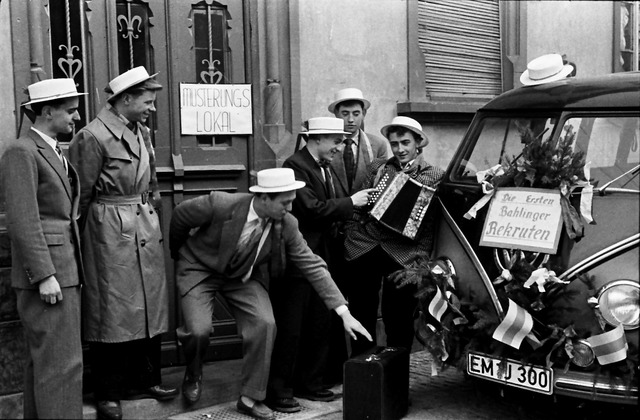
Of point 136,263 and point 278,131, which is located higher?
point 278,131

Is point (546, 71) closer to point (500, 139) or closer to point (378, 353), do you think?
point (500, 139)

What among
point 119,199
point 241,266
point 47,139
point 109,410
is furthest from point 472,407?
point 47,139

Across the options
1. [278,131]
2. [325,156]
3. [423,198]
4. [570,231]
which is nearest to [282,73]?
[278,131]

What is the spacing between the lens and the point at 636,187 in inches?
210

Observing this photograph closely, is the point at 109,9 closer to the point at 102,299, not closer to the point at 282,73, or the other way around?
the point at 282,73

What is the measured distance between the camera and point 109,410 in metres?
5.62

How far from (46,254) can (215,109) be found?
2452 mm

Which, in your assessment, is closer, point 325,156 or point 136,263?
point 136,263

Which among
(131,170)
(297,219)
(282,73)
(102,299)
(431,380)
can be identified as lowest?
(431,380)

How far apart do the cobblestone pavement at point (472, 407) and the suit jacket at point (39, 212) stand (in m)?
1.49

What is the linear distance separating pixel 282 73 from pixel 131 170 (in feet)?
7.13

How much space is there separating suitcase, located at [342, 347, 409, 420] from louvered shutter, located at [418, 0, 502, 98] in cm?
364

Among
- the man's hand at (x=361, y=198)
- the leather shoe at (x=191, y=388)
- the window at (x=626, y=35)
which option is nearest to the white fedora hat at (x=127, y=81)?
the man's hand at (x=361, y=198)

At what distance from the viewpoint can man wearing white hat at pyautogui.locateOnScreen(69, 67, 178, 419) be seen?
5.52 m
